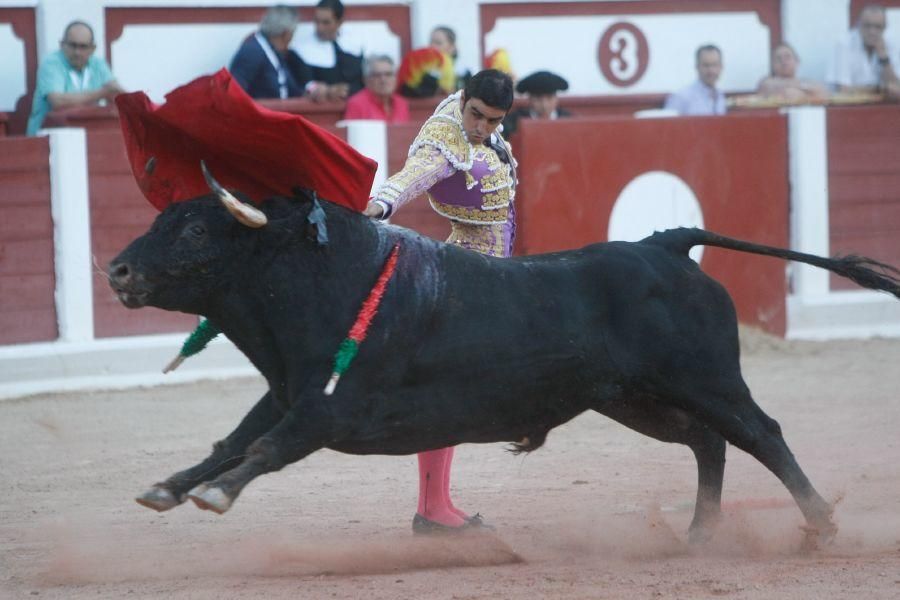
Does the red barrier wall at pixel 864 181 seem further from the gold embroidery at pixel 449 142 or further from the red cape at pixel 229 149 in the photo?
the red cape at pixel 229 149

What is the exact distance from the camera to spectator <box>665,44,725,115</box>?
29.6ft

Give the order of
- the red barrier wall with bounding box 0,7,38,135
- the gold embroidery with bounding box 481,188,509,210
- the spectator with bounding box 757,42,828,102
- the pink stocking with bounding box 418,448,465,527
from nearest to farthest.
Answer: the gold embroidery with bounding box 481,188,509,210 → the pink stocking with bounding box 418,448,465,527 → the red barrier wall with bounding box 0,7,38,135 → the spectator with bounding box 757,42,828,102

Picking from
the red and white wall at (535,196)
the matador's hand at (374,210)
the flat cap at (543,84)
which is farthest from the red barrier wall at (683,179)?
the matador's hand at (374,210)

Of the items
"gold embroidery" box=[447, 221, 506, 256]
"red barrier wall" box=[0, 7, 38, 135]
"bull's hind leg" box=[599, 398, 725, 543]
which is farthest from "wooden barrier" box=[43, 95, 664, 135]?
"bull's hind leg" box=[599, 398, 725, 543]

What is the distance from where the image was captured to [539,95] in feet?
25.9

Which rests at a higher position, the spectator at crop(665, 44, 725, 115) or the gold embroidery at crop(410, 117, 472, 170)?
the spectator at crop(665, 44, 725, 115)

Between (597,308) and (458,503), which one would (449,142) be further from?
(458,503)

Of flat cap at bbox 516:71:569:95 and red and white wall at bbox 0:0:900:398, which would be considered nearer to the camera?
red and white wall at bbox 0:0:900:398

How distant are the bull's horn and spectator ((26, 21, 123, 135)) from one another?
4231mm

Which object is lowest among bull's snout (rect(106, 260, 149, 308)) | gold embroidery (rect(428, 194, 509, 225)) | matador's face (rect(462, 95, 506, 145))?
bull's snout (rect(106, 260, 149, 308))

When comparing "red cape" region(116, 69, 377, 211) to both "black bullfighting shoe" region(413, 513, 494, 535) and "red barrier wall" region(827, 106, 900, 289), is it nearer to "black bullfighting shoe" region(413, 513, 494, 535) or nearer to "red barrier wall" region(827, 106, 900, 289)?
"black bullfighting shoe" region(413, 513, 494, 535)

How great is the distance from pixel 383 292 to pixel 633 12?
23.0 ft

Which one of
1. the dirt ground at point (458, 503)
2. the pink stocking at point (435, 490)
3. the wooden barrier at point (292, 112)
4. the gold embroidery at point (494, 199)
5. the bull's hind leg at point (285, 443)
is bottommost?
the dirt ground at point (458, 503)

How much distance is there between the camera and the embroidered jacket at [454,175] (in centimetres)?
411
